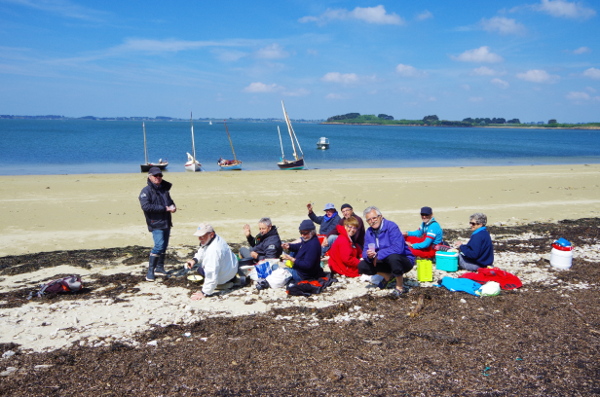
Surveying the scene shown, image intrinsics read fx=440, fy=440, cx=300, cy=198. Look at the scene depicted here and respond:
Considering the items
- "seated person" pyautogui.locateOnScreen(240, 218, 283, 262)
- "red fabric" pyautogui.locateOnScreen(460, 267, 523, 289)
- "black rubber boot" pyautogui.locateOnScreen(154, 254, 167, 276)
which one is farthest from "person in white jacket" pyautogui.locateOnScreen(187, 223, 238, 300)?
"red fabric" pyautogui.locateOnScreen(460, 267, 523, 289)

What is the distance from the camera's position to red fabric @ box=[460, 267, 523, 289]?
22.9 feet

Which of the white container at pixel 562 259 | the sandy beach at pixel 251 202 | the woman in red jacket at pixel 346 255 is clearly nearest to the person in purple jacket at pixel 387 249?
the woman in red jacket at pixel 346 255

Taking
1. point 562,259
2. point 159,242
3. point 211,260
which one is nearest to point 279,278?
point 211,260

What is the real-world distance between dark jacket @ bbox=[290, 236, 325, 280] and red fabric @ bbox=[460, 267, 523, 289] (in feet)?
8.42

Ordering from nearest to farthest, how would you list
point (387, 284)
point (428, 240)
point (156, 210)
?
1. point (387, 284)
2. point (156, 210)
3. point (428, 240)

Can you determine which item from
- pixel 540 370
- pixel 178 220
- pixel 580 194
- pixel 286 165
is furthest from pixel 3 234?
pixel 286 165

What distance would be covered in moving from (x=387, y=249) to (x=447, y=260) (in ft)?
6.06

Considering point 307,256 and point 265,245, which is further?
point 265,245

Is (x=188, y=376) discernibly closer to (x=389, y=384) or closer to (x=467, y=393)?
(x=389, y=384)

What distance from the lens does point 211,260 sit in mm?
6594

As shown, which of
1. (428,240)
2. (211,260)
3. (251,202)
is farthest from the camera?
(251,202)

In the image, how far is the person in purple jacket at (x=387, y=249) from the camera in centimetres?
658

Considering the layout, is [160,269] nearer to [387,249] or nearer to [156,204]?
[156,204]

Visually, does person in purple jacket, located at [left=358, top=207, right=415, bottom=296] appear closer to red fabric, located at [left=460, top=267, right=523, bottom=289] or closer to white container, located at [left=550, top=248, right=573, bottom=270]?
red fabric, located at [left=460, top=267, right=523, bottom=289]
